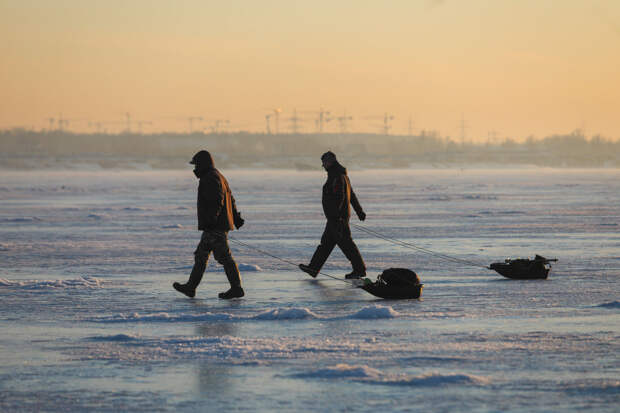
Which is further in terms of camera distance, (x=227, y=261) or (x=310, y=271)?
(x=310, y=271)

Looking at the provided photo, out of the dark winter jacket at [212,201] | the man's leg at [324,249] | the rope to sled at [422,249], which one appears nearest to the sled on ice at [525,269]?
the rope to sled at [422,249]

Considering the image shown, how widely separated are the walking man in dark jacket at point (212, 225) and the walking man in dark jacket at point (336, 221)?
2038 millimetres

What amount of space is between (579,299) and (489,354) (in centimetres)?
342

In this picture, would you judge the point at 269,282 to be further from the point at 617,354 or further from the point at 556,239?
the point at 556,239

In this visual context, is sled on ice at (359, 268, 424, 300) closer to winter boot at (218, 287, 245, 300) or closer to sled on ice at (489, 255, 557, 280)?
winter boot at (218, 287, 245, 300)

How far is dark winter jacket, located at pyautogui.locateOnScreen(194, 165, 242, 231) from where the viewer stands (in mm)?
10508

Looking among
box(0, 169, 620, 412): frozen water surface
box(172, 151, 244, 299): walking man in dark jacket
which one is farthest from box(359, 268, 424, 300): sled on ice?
box(172, 151, 244, 299): walking man in dark jacket

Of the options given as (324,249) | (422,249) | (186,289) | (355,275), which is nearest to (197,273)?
(186,289)

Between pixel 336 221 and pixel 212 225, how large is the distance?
2.48 metres

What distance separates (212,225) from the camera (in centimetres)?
1065

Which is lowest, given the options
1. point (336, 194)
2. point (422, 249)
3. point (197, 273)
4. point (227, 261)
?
point (422, 249)

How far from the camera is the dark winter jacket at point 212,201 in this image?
34.5 ft

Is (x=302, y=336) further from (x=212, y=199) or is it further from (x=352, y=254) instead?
(x=352, y=254)

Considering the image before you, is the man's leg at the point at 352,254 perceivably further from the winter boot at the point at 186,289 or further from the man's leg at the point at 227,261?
the winter boot at the point at 186,289
